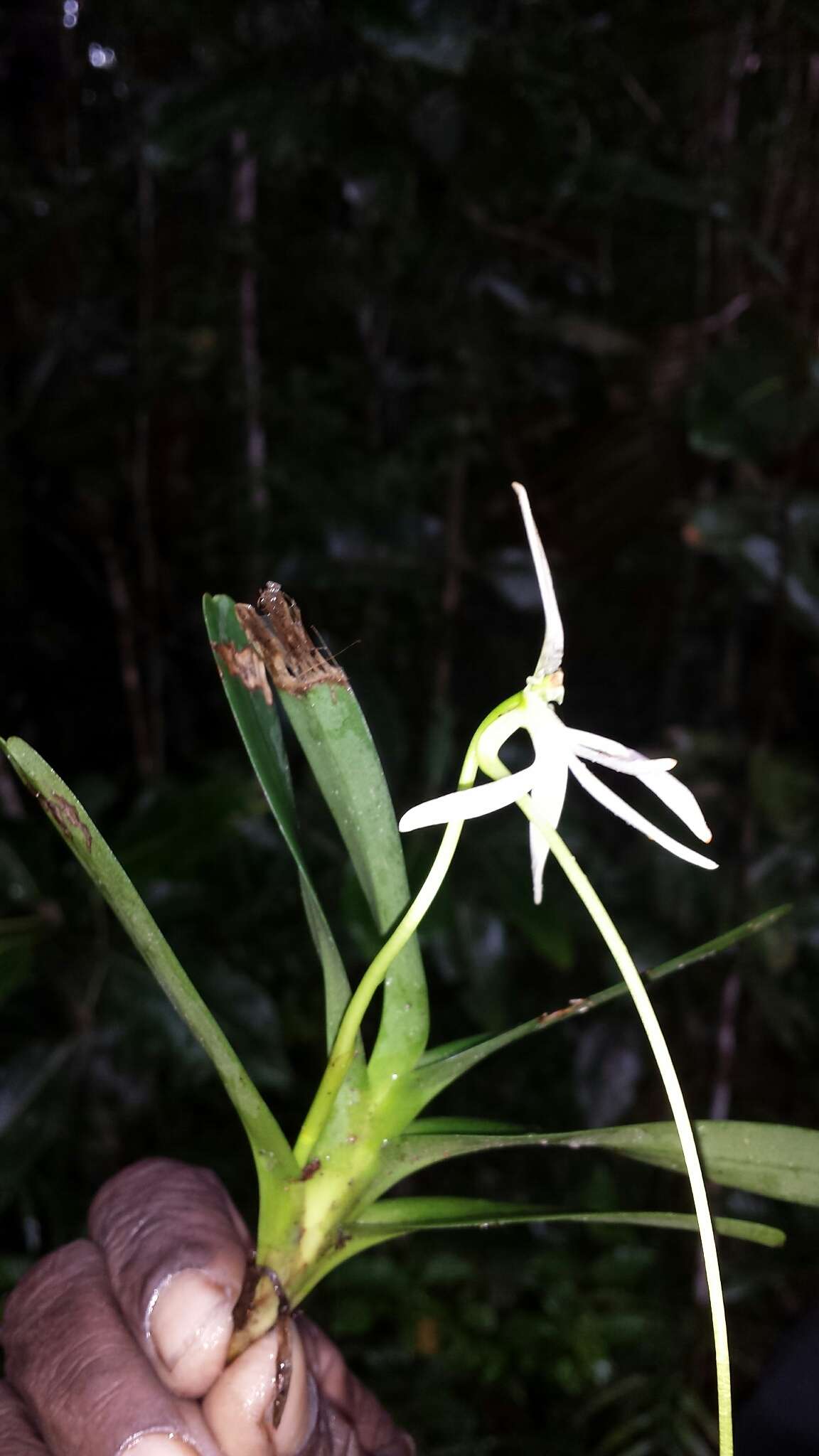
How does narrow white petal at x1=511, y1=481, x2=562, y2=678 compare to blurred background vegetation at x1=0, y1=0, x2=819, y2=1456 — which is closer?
narrow white petal at x1=511, y1=481, x2=562, y2=678

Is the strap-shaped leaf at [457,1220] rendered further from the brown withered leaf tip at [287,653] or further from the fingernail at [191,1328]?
the brown withered leaf tip at [287,653]

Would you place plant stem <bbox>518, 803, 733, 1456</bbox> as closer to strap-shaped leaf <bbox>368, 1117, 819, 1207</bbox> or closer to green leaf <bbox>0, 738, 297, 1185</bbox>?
strap-shaped leaf <bbox>368, 1117, 819, 1207</bbox>

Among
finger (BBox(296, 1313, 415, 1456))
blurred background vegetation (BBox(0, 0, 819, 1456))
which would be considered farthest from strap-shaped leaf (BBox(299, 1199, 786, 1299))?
blurred background vegetation (BBox(0, 0, 819, 1456))

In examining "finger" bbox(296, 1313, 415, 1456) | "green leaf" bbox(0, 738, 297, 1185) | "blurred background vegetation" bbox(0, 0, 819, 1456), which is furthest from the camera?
"blurred background vegetation" bbox(0, 0, 819, 1456)

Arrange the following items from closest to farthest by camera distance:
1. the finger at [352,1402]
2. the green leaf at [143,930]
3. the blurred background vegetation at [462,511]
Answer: the green leaf at [143,930]
the finger at [352,1402]
the blurred background vegetation at [462,511]

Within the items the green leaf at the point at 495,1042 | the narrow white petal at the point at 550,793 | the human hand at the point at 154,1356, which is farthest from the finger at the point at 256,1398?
the narrow white petal at the point at 550,793

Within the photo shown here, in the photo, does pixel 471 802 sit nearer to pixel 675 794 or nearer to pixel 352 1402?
pixel 675 794

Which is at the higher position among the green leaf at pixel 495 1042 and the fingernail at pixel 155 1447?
the green leaf at pixel 495 1042

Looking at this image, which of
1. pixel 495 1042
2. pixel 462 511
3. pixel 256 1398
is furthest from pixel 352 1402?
pixel 462 511
